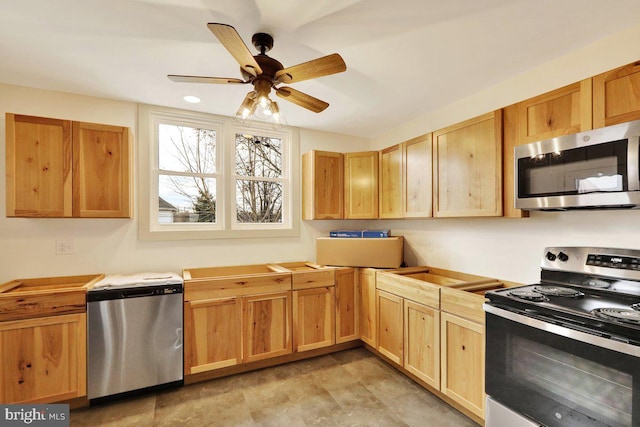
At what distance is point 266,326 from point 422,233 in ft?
6.14

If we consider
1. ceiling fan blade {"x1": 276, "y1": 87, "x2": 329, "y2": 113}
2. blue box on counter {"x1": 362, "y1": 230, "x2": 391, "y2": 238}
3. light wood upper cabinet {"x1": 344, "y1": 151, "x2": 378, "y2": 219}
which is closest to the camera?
ceiling fan blade {"x1": 276, "y1": 87, "x2": 329, "y2": 113}

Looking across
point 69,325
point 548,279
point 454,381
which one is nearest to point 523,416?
point 454,381

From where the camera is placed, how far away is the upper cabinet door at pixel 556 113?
68.7 inches

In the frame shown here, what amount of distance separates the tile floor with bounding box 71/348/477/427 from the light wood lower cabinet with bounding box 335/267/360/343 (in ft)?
1.35

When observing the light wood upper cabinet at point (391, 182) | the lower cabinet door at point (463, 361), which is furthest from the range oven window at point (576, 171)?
the light wood upper cabinet at point (391, 182)

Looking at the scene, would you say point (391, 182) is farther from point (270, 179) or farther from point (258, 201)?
point (258, 201)

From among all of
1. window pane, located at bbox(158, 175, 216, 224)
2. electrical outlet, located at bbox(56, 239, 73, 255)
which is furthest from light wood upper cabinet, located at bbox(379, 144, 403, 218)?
electrical outlet, located at bbox(56, 239, 73, 255)

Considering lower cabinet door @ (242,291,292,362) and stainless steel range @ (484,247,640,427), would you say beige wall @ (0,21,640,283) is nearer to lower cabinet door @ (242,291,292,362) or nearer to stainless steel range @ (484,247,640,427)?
stainless steel range @ (484,247,640,427)

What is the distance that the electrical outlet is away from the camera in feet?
8.39

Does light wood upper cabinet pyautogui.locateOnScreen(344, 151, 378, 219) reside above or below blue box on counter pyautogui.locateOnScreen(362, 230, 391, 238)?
above

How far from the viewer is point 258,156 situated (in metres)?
3.53

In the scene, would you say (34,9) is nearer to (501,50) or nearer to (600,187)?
(501,50)

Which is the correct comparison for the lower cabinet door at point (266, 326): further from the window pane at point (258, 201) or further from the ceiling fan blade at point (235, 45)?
the ceiling fan blade at point (235, 45)

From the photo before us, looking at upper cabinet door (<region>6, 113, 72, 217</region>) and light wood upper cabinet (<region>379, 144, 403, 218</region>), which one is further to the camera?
light wood upper cabinet (<region>379, 144, 403, 218</region>)
